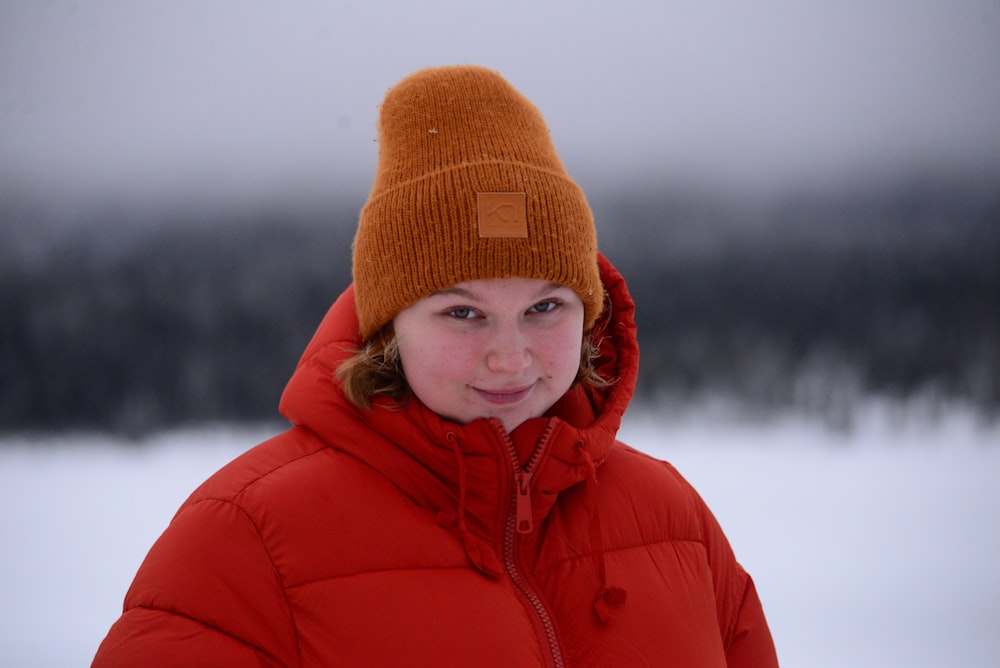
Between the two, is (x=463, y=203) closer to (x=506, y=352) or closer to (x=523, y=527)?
(x=506, y=352)

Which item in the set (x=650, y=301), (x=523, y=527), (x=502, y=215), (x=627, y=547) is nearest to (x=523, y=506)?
(x=523, y=527)

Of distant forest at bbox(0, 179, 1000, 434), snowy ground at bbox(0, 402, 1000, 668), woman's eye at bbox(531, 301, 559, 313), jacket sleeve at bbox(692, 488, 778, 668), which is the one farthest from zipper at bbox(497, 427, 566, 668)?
distant forest at bbox(0, 179, 1000, 434)

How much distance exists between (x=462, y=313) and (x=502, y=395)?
0.07 meters

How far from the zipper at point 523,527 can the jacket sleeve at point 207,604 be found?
0.18 meters

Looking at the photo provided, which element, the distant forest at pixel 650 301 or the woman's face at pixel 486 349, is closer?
the woman's face at pixel 486 349

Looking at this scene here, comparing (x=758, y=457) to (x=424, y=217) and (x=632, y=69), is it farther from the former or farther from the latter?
(x=424, y=217)

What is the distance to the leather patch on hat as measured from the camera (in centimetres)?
68

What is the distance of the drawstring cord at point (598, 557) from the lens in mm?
685

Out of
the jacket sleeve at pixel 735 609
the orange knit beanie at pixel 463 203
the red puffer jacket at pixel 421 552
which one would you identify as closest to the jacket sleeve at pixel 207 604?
the red puffer jacket at pixel 421 552

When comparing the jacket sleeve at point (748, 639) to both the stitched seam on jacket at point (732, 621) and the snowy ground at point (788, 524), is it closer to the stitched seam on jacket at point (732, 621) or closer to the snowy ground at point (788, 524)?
the stitched seam on jacket at point (732, 621)

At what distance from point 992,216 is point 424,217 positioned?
5.84 ft

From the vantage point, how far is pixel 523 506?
2.25 feet

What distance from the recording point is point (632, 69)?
1961mm

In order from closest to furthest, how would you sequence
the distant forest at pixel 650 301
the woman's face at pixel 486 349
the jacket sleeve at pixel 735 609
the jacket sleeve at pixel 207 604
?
the jacket sleeve at pixel 207 604 < the woman's face at pixel 486 349 < the jacket sleeve at pixel 735 609 < the distant forest at pixel 650 301
